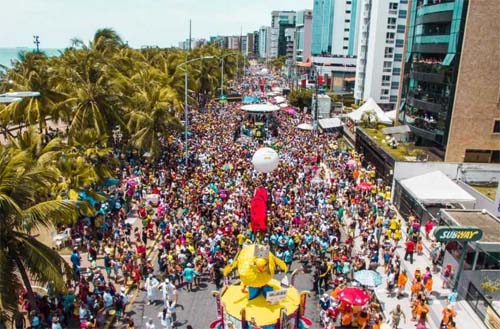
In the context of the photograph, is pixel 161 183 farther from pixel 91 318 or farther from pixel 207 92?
pixel 207 92

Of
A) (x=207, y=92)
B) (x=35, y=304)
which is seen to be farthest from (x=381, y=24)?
(x=35, y=304)

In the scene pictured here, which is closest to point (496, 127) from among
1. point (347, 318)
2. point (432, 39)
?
point (432, 39)

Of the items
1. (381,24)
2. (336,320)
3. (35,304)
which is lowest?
(336,320)

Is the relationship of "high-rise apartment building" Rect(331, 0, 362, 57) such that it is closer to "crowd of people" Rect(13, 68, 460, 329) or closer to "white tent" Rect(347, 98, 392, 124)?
"white tent" Rect(347, 98, 392, 124)

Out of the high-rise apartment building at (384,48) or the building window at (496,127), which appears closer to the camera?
the building window at (496,127)

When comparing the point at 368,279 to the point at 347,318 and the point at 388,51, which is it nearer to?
the point at 347,318

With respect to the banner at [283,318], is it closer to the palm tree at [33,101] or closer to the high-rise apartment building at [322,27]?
the palm tree at [33,101]

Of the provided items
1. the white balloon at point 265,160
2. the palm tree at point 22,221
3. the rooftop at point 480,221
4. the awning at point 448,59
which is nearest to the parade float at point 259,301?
the white balloon at point 265,160
